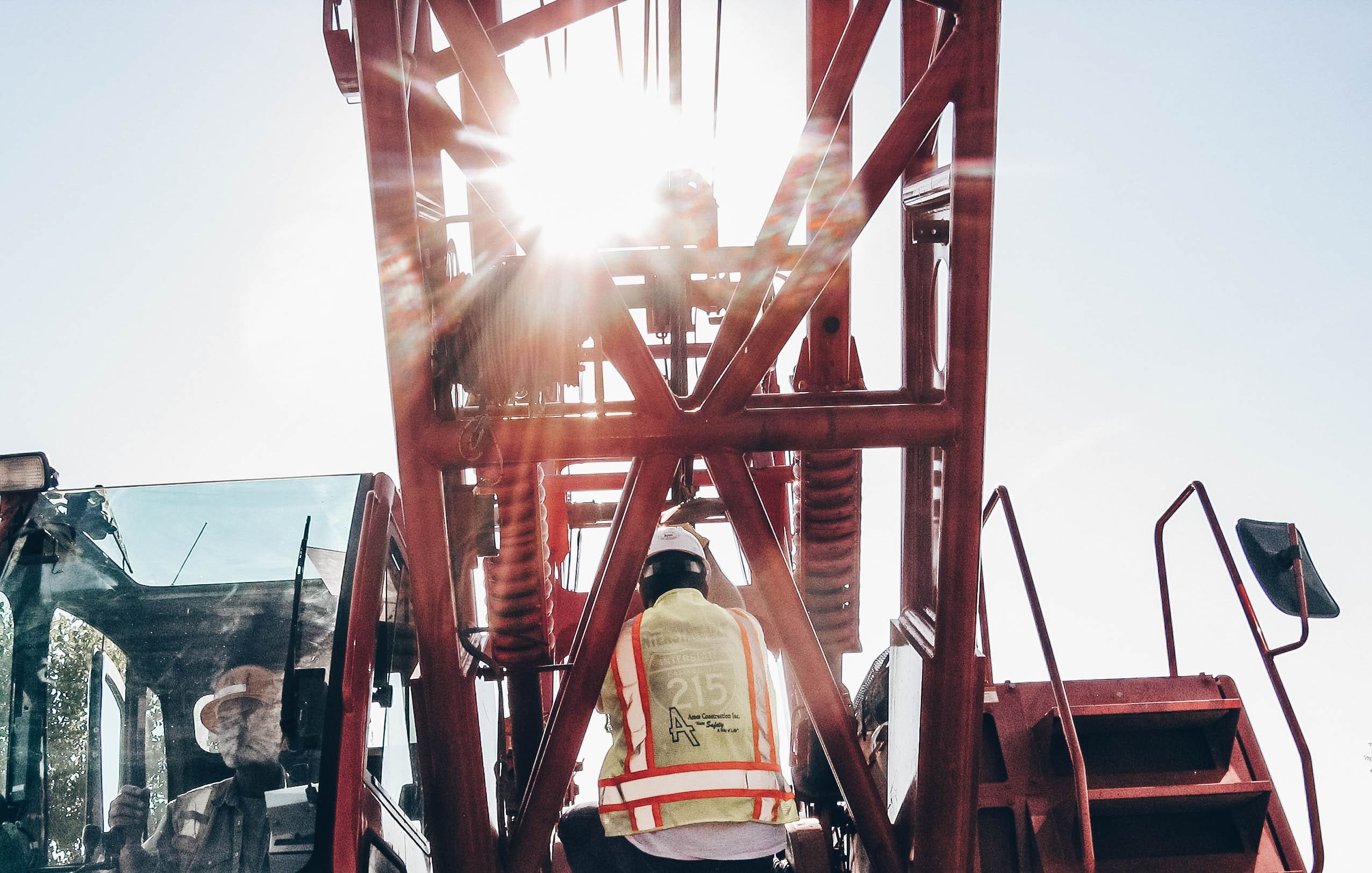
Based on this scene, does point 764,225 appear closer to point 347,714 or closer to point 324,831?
point 347,714

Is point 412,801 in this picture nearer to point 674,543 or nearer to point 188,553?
point 188,553

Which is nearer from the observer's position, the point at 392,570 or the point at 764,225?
the point at 764,225

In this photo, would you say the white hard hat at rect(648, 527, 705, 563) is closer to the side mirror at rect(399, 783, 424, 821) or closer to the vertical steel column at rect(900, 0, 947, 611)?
the vertical steel column at rect(900, 0, 947, 611)

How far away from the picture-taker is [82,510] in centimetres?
292

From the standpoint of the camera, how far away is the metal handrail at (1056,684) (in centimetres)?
292

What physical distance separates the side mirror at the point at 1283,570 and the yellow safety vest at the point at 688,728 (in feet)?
6.17

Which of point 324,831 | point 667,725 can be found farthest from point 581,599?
point 324,831

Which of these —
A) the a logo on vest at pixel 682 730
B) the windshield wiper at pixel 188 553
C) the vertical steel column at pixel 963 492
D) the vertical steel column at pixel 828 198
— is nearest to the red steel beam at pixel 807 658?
the vertical steel column at pixel 963 492

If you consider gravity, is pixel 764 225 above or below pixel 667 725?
above

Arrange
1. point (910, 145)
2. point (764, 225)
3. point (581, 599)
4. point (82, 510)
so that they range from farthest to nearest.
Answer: point (581, 599) → point (82, 510) → point (764, 225) → point (910, 145)

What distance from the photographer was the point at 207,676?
8.90ft

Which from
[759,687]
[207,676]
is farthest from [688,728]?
[207,676]

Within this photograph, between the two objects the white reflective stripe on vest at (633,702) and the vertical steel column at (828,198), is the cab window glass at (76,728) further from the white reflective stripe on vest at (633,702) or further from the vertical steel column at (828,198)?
the vertical steel column at (828,198)

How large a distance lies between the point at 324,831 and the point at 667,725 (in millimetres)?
1073
